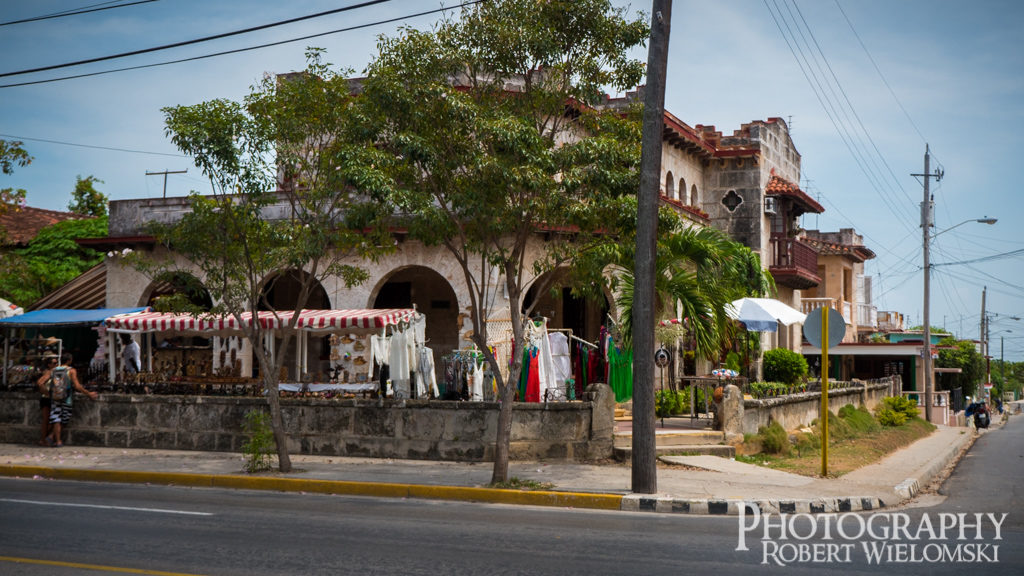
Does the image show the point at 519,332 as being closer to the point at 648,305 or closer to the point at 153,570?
the point at 648,305

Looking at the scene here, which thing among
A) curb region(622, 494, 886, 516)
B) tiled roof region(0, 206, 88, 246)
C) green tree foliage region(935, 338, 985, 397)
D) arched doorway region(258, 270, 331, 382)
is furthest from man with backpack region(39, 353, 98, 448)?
green tree foliage region(935, 338, 985, 397)

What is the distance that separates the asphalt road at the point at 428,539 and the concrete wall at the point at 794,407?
5.23 metres

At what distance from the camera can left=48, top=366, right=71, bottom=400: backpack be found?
58.0 ft

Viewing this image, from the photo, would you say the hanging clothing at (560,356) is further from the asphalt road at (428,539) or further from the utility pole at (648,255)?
the asphalt road at (428,539)

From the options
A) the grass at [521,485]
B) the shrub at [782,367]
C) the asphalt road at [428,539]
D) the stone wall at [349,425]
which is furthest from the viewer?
the shrub at [782,367]

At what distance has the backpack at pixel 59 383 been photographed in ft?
58.0

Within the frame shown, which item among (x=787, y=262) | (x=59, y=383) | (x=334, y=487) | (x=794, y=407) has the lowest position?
(x=334, y=487)

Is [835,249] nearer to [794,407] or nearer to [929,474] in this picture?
[794,407]

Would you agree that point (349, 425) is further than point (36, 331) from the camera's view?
No

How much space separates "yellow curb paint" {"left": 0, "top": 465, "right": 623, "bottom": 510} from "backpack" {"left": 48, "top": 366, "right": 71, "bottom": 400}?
2.79 m

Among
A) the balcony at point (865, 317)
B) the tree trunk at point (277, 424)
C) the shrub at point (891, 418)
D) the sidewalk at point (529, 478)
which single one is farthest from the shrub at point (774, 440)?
the balcony at point (865, 317)

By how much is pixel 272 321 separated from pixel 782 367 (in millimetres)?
16560

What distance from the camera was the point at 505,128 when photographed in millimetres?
12383

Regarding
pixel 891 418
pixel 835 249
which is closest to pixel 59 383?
pixel 891 418
